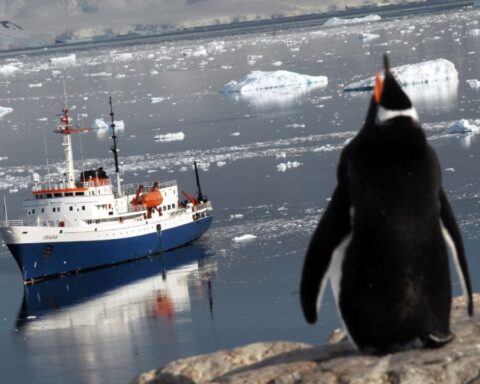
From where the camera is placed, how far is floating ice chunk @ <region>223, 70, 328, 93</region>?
5244 centimetres

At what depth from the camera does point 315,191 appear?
2645 centimetres

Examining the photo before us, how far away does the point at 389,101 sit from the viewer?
4594 mm

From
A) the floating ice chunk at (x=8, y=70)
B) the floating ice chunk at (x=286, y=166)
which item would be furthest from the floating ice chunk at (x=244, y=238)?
the floating ice chunk at (x=8, y=70)

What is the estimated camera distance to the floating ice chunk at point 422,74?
4588 cm

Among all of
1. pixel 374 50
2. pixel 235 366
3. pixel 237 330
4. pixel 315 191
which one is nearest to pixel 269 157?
pixel 315 191

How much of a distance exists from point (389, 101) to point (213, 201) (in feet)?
75.7

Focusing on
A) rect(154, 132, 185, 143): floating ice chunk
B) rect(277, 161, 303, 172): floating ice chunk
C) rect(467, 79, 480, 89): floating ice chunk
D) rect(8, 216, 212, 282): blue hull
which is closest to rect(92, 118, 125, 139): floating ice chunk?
rect(154, 132, 185, 143): floating ice chunk

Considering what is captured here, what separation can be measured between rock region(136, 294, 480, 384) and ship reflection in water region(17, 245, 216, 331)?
532 inches

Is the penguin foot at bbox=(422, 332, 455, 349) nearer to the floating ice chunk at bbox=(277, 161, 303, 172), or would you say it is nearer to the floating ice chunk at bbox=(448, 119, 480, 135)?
the floating ice chunk at bbox=(277, 161, 303, 172)

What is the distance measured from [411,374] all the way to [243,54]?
81.9m

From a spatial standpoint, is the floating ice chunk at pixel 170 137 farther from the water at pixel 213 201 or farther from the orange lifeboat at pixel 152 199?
the orange lifeboat at pixel 152 199

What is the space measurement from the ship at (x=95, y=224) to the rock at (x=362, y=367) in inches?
745

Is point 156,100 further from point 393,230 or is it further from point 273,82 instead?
point 393,230

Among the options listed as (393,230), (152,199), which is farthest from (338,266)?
(152,199)
